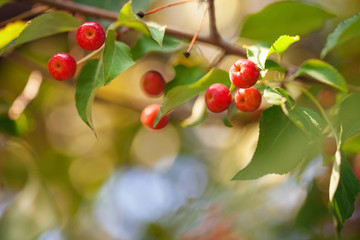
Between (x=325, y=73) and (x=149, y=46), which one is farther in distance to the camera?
(x=149, y=46)

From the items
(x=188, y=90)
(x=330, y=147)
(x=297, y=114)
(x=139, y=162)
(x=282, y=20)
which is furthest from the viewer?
(x=139, y=162)

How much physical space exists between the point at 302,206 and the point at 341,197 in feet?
2.24

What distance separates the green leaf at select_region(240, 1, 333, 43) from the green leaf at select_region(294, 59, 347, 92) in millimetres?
327

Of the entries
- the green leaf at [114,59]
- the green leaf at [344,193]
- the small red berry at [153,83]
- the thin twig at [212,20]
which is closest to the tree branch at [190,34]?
the thin twig at [212,20]

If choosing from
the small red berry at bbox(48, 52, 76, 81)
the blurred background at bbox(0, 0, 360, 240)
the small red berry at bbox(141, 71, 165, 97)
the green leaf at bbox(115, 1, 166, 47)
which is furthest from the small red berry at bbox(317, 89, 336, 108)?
the small red berry at bbox(48, 52, 76, 81)

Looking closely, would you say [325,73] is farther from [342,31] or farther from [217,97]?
[217,97]

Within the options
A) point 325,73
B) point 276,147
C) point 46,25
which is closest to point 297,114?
point 276,147

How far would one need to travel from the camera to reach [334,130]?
816 millimetres

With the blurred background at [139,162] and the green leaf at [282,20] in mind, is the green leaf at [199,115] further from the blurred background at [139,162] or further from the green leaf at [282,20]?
the green leaf at [282,20]

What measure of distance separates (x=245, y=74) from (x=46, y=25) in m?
0.44

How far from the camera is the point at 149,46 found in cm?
104

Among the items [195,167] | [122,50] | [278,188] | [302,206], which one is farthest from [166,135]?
[122,50]

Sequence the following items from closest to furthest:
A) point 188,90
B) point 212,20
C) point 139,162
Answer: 1. point 188,90
2. point 212,20
3. point 139,162

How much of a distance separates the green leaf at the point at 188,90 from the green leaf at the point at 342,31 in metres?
0.26
